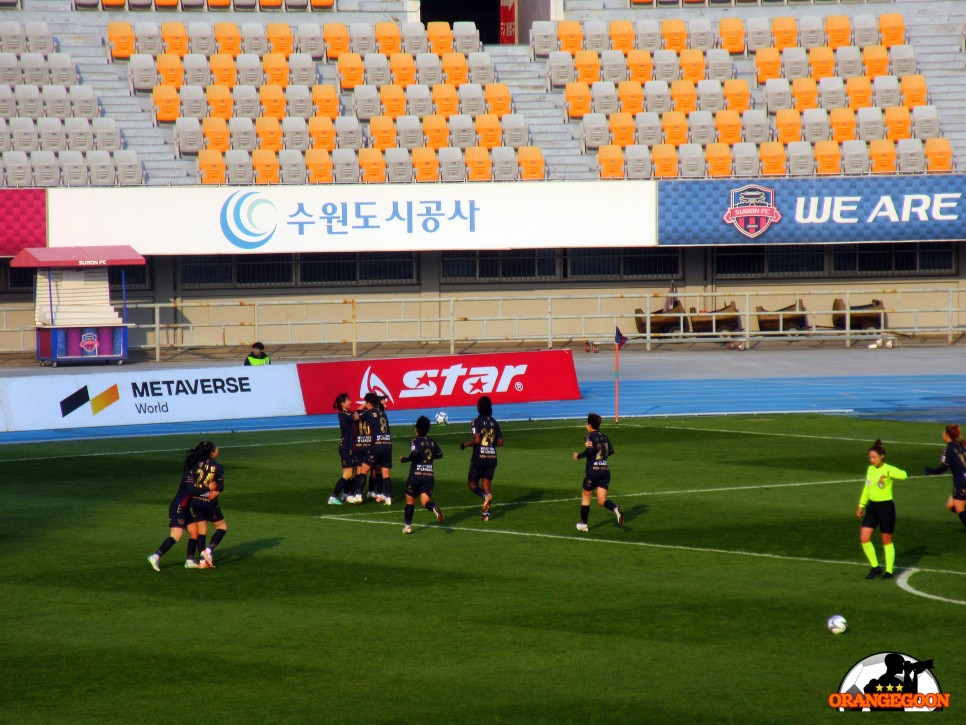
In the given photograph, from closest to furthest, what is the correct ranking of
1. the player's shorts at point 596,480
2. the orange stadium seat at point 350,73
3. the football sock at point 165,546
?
1. the football sock at point 165,546
2. the player's shorts at point 596,480
3. the orange stadium seat at point 350,73

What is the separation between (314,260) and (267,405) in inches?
525

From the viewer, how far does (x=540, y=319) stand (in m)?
41.5

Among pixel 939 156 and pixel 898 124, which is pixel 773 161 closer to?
pixel 898 124

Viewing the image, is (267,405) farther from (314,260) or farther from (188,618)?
(188,618)

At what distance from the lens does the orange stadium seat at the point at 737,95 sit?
42.9 metres

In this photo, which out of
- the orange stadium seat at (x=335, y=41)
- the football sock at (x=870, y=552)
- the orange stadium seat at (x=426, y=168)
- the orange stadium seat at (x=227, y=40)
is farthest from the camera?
the orange stadium seat at (x=335, y=41)

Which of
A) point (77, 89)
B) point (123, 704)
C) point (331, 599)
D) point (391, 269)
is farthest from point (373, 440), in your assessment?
point (77, 89)

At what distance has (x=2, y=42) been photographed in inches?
1636

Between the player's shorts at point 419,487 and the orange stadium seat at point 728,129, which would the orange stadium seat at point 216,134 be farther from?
the player's shorts at point 419,487

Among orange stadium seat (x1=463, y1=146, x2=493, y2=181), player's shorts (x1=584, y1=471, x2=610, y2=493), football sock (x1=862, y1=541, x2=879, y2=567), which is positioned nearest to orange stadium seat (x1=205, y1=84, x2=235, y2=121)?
orange stadium seat (x1=463, y1=146, x2=493, y2=181)

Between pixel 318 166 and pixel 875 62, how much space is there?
747 inches

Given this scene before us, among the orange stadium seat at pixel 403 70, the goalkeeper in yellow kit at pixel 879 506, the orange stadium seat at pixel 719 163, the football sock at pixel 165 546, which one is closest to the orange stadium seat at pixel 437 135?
the orange stadium seat at pixel 403 70

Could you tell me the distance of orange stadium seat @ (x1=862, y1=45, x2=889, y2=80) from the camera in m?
43.8

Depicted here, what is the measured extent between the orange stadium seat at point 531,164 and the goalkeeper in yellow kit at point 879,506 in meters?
27.1
